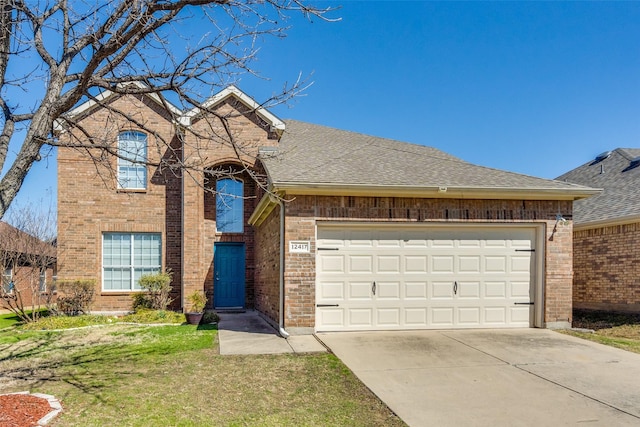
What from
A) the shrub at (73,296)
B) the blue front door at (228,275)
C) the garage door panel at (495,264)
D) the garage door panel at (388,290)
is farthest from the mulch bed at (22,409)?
the blue front door at (228,275)

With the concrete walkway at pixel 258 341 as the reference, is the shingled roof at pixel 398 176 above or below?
above

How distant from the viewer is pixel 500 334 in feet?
30.9

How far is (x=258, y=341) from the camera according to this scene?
8875 millimetres

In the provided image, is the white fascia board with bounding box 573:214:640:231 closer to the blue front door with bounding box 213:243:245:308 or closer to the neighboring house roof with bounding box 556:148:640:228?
the neighboring house roof with bounding box 556:148:640:228

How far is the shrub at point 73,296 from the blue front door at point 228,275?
3732mm

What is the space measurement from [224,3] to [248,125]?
9914mm

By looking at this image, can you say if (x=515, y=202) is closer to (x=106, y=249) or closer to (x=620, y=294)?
(x=620, y=294)

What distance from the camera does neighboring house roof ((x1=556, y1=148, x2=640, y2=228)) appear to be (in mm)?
12477

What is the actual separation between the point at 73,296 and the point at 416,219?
1051cm

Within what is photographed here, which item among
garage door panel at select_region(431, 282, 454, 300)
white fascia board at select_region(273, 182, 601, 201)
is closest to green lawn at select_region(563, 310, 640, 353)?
garage door panel at select_region(431, 282, 454, 300)

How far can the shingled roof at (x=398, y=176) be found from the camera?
9383 millimetres

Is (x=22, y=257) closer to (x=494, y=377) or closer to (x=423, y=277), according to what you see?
(x=423, y=277)

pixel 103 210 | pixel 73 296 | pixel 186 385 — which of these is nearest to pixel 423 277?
pixel 186 385

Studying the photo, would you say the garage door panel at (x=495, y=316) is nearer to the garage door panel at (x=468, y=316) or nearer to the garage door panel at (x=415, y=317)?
the garage door panel at (x=468, y=316)
